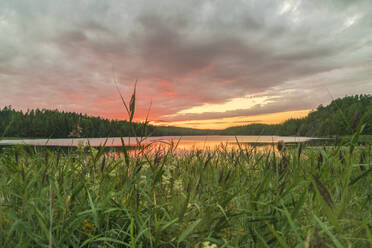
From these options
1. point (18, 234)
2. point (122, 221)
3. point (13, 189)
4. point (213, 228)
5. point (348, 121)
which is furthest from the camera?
point (13, 189)

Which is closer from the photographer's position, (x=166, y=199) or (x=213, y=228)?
(x=213, y=228)

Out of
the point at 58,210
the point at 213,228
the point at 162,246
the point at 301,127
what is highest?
the point at 301,127

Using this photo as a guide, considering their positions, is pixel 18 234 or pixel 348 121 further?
pixel 348 121

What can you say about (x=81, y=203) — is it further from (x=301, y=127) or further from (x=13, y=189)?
(x=301, y=127)

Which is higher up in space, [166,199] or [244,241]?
[166,199]

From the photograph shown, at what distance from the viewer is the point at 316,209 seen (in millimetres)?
2230

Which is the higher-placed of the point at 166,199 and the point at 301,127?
the point at 301,127

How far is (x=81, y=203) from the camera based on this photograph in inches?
77.9

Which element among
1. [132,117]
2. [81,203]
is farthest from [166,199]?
[132,117]

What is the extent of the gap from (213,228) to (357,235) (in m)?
1.27

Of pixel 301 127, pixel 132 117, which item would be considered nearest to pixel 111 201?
pixel 132 117

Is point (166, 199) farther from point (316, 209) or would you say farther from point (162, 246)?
point (316, 209)

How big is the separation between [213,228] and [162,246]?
490 millimetres

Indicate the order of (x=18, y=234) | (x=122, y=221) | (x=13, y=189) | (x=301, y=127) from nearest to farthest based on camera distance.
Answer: (x=18, y=234) → (x=122, y=221) → (x=13, y=189) → (x=301, y=127)
